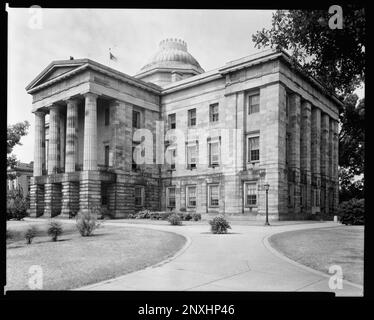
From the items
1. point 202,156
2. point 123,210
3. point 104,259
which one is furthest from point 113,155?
point 104,259

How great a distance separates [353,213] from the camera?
24422mm

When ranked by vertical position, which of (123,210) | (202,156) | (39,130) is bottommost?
(123,210)

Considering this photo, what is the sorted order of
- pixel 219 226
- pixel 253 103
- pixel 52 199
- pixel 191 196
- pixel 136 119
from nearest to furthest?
1. pixel 219 226
2. pixel 253 103
3. pixel 52 199
4. pixel 191 196
5. pixel 136 119

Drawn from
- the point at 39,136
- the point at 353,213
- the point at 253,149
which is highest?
the point at 39,136

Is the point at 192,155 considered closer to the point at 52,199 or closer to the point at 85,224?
the point at 52,199

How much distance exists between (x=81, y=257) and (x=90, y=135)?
2446 centimetres

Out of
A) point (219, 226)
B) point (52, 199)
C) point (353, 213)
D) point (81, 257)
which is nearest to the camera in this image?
point (81, 257)

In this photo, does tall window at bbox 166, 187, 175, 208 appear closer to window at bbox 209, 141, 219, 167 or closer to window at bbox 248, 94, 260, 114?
window at bbox 209, 141, 219, 167

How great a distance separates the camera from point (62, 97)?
3362cm

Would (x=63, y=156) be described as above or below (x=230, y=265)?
above

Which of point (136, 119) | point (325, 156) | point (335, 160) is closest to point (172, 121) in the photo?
point (136, 119)

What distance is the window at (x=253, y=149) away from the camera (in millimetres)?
32156
